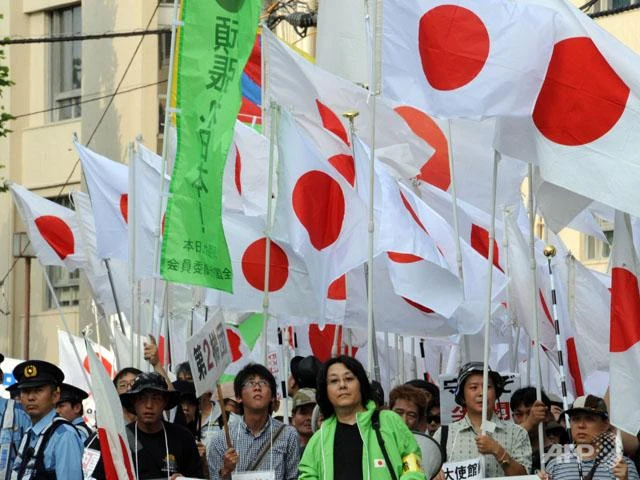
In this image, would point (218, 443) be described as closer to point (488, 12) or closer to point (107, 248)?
point (488, 12)

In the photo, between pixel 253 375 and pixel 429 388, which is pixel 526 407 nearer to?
pixel 429 388

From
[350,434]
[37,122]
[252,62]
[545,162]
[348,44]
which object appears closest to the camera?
[350,434]

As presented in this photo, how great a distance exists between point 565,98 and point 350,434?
266cm

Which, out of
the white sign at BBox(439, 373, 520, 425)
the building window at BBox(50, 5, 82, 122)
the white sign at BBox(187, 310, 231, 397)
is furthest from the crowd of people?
the building window at BBox(50, 5, 82, 122)

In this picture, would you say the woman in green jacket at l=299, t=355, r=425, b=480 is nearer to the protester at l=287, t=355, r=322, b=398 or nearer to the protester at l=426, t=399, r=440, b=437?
the protester at l=426, t=399, r=440, b=437

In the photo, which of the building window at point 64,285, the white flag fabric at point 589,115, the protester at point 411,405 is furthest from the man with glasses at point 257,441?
the building window at point 64,285

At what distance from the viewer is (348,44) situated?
18.0m

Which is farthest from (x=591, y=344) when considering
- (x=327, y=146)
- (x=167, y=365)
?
(x=167, y=365)

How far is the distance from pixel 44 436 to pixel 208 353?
1.27 m

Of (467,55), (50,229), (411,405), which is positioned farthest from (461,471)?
(50,229)

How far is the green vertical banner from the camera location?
14227mm

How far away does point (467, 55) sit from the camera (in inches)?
496

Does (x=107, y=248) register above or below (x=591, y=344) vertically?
above

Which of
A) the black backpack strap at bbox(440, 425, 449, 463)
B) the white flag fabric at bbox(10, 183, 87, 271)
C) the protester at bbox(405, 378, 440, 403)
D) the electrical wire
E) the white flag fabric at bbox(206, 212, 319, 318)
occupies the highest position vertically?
the electrical wire
